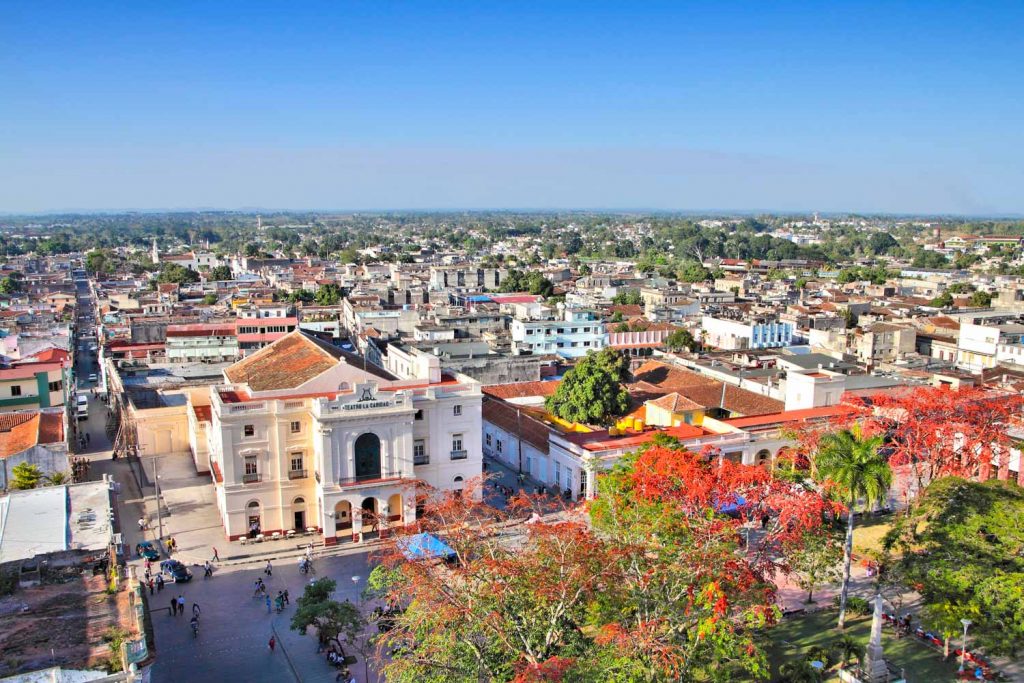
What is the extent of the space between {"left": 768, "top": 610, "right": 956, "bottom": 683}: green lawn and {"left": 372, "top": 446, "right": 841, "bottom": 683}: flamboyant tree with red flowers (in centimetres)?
180

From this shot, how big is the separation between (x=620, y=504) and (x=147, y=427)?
96.4ft

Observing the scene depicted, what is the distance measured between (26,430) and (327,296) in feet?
204

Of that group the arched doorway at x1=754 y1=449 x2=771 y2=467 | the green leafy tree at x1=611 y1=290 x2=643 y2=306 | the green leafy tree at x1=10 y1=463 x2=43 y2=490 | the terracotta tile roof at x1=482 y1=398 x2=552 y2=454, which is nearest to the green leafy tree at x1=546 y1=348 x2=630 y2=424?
the terracotta tile roof at x1=482 y1=398 x2=552 y2=454

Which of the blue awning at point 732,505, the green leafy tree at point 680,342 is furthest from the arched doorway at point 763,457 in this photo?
the green leafy tree at point 680,342

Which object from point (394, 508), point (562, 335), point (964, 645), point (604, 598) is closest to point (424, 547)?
point (604, 598)

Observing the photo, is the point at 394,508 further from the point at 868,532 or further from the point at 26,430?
the point at 868,532

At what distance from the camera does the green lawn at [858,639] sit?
22406 millimetres

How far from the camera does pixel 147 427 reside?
42.3 metres

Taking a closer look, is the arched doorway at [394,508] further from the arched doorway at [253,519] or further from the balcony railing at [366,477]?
the arched doorway at [253,519]

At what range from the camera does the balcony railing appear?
31.4m

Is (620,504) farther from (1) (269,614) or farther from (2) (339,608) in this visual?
(1) (269,614)

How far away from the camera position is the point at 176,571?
28.5 m

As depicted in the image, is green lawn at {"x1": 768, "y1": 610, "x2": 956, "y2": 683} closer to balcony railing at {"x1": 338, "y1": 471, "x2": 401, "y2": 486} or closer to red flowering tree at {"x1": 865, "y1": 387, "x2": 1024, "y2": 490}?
red flowering tree at {"x1": 865, "y1": 387, "x2": 1024, "y2": 490}

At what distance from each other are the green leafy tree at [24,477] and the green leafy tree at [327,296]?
6546 centimetres
